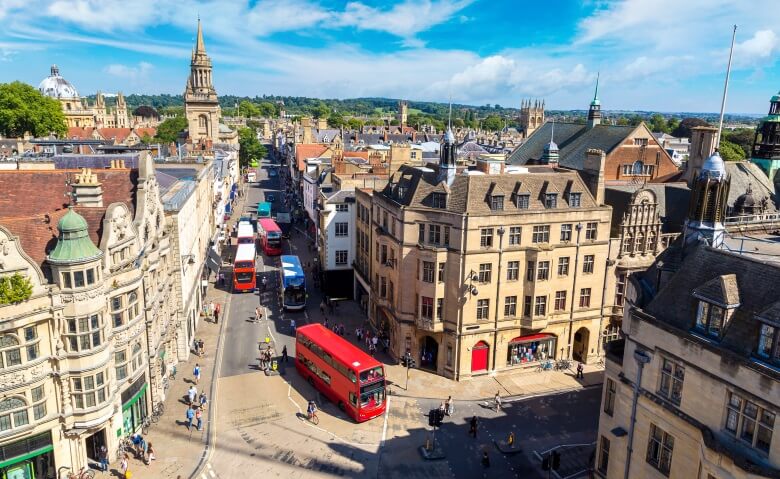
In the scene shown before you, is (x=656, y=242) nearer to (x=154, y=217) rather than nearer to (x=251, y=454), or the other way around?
(x=251, y=454)

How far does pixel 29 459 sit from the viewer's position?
29.8 metres

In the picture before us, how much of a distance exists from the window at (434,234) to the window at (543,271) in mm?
8835

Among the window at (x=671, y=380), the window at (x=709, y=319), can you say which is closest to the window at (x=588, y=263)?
the window at (x=671, y=380)

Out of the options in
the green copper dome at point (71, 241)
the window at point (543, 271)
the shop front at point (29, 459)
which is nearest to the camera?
the shop front at point (29, 459)

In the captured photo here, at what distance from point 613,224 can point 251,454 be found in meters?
36.5

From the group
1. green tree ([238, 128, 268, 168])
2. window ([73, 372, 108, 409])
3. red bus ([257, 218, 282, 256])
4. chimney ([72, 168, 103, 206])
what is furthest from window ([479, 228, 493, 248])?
green tree ([238, 128, 268, 168])

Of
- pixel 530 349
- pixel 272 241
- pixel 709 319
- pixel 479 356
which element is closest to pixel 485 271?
pixel 479 356

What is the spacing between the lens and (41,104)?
11706 centimetres

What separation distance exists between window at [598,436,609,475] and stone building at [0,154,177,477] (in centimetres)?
2792

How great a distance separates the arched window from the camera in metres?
28.2

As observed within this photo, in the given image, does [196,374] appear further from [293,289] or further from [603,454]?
[603,454]

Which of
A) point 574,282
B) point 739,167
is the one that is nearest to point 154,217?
point 574,282

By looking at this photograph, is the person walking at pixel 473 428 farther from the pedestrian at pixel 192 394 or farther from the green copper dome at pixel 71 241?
the green copper dome at pixel 71 241

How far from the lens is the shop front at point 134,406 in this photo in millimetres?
34562
